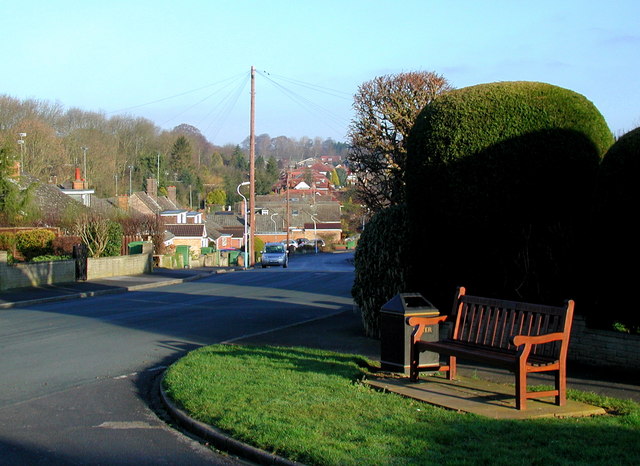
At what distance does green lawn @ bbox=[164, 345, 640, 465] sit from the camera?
5.97 metres

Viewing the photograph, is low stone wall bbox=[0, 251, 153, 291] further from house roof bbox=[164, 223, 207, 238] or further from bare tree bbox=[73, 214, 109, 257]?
house roof bbox=[164, 223, 207, 238]

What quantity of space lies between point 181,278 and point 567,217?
27.6 metres

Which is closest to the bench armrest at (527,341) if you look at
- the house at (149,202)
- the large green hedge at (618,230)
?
the large green hedge at (618,230)

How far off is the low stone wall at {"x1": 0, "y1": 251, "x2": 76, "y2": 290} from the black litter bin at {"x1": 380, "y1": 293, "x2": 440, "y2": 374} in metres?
20.8

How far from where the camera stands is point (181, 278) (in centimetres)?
3616

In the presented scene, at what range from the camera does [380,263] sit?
13.3m

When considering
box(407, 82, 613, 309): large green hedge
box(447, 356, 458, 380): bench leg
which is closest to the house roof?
box(407, 82, 613, 309): large green hedge

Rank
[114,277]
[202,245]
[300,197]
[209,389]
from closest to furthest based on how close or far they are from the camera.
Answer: [209,389] → [114,277] → [202,245] → [300,197]

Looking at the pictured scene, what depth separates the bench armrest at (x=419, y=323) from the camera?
29.6ft

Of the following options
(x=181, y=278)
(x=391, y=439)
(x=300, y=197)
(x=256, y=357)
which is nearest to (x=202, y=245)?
(x=181, y=278)

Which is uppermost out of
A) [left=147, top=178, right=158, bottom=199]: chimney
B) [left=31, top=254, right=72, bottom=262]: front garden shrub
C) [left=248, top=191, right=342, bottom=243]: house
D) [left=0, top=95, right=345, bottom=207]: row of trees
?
[left=0, top=95, right=345, bottom=207]: row of trees

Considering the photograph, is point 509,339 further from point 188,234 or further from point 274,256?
point 188,234

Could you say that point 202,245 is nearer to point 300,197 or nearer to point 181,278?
point 181,278

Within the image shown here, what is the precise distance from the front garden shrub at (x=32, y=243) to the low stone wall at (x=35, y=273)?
13.4 ft
